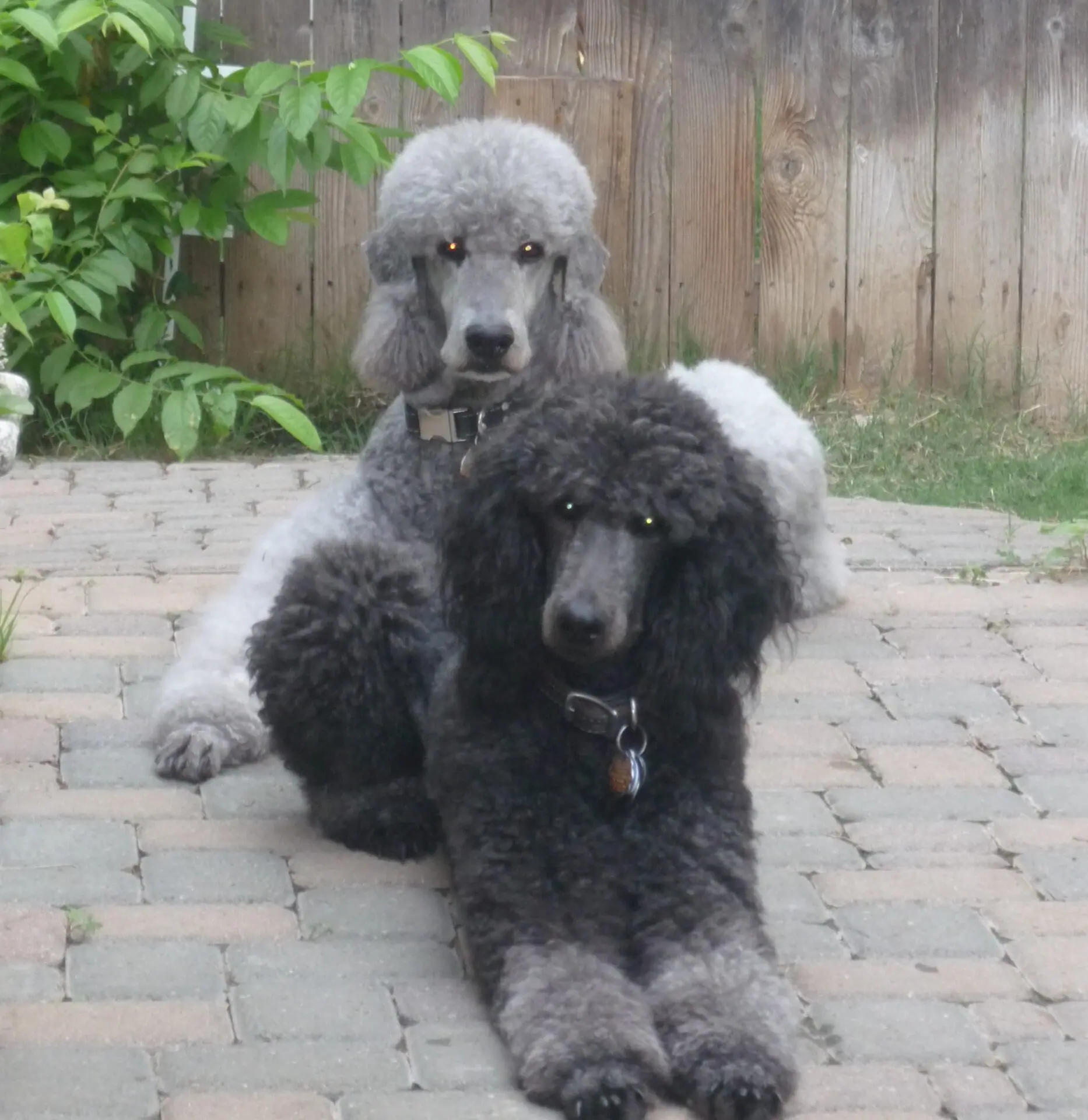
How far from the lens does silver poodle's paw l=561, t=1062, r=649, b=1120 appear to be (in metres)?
2.52

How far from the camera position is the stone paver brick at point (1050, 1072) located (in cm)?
262

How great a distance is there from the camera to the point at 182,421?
19.9ft

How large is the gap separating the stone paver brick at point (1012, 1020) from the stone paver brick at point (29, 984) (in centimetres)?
140

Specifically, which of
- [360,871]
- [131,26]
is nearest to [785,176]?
[131,26]

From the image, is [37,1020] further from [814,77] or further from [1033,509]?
[814,77]

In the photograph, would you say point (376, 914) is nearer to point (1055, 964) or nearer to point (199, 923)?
point (199, 923)

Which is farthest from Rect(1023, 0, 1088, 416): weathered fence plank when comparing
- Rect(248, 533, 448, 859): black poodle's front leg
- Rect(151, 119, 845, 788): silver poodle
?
Rect(248, 533, 448, 859): black poodle's front leg

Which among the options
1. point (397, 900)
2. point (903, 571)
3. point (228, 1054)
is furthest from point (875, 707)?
point (228, 1054)

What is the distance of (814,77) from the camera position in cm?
697

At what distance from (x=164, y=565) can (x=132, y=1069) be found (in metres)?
2.72

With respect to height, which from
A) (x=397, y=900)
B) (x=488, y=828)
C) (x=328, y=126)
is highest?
(x=328, y=126)

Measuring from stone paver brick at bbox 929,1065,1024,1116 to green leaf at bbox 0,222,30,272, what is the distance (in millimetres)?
2092

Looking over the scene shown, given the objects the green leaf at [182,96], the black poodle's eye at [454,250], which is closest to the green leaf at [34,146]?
the green leaf at [182,96]

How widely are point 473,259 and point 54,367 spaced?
2768mm
